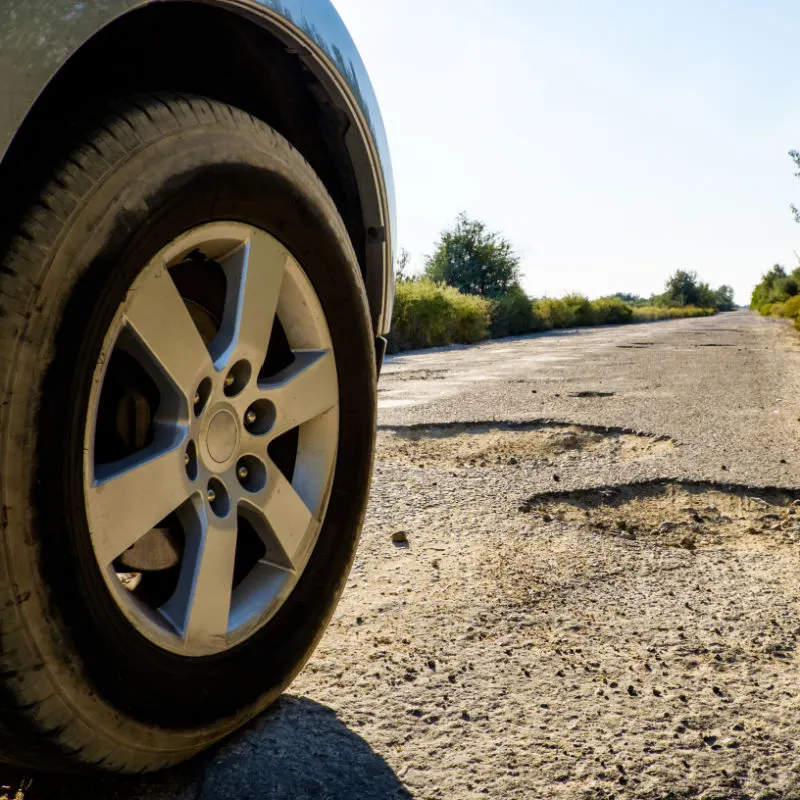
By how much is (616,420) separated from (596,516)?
198 centimetres

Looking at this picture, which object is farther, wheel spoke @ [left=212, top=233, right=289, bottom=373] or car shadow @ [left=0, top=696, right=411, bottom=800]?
wheel spoke @ [left=212, top=233, right=289, bottom=373]

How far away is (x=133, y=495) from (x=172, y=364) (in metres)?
0.21

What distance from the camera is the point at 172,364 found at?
1.17m

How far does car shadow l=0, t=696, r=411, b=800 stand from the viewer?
46.5 inches

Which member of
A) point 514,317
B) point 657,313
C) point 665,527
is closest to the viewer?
point 665,527

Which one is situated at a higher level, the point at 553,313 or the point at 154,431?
the point at 553,313

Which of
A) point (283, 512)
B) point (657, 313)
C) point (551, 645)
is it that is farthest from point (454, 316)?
point (657, 313)

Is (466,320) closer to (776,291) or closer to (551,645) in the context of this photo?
(551,645)

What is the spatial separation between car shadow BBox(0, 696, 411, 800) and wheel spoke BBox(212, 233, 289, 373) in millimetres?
646

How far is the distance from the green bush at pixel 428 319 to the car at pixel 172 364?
1268 cm

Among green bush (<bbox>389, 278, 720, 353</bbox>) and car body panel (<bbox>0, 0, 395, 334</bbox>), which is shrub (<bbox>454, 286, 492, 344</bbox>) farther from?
car body panel (<bbox>0, 0, 395, 334</bbox>)

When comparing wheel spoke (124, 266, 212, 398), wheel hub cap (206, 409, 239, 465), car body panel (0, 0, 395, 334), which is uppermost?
car body panel (0, 0, 395, 334)

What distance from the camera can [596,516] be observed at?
107 inches

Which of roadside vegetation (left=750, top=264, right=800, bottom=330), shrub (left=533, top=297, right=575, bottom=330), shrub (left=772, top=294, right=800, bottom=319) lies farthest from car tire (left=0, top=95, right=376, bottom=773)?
roadside vegetation (left=750, top=264, right=800, bottom=330)
